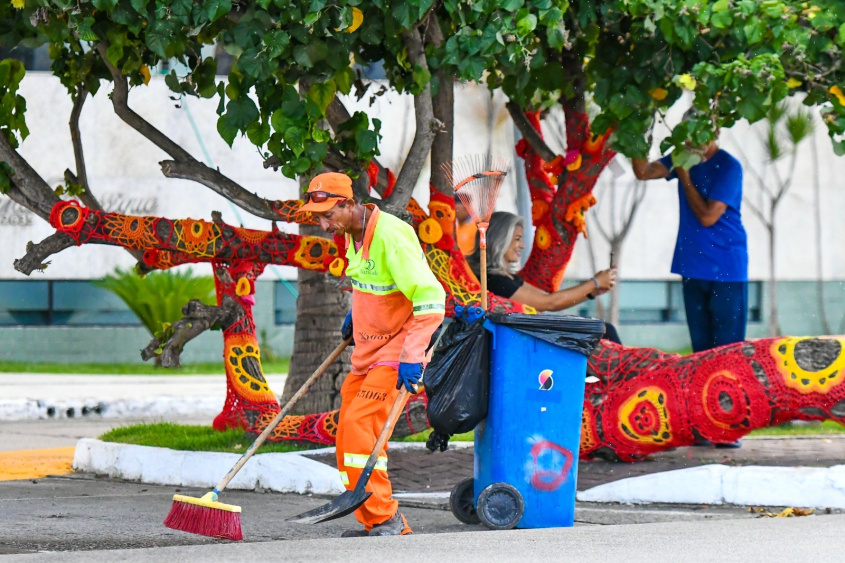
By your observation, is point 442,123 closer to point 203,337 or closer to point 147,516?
point 147,516

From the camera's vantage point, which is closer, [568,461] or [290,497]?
[568,461]

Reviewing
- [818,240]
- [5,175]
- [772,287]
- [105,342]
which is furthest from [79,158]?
[818,240]

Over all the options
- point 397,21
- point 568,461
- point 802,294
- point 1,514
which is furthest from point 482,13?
point 802,294

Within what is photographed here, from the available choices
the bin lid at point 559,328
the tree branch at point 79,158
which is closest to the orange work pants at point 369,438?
the bin lid at point 559,328

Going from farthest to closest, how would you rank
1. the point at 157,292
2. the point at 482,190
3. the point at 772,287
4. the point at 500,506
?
1. the point at 772,287
2. the point at 157,292
3. the point at 482,190
4. the point at 500,506

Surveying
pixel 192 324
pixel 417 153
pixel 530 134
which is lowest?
pixel 192 324

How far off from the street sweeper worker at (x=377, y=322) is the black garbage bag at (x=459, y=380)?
24 centimetres

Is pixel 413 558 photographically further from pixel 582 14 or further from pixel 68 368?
pixel 68 368

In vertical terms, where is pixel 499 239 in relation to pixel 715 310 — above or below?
above

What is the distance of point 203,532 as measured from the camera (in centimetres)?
523

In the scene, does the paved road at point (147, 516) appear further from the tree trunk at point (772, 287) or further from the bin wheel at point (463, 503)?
the tree trunk at point (772, 287)

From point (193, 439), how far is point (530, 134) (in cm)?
Result: 328

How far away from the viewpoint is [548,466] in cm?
576

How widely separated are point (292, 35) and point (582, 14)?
1.90m
